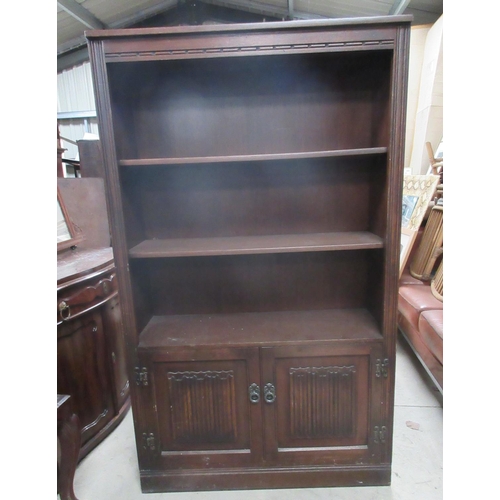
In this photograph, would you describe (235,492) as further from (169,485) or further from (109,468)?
(109,468)

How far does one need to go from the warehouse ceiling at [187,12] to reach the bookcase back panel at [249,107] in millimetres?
2352

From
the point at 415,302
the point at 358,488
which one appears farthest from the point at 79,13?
the point at 358,488

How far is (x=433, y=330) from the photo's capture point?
67.6 inches

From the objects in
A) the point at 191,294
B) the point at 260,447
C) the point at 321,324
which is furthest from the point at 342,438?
the point at 191,294

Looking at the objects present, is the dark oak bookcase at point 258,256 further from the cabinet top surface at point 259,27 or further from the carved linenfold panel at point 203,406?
the cabinet top surface at point 259,27

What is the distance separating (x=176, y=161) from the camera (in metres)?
1.21

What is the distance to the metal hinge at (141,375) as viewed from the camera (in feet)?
4.37

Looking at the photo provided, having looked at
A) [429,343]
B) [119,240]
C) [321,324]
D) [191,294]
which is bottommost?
[429,343]

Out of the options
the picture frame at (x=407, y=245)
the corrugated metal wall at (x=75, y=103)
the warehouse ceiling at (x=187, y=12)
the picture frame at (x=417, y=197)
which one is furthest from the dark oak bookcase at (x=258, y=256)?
the corrugated metal wall at (x=75, y=103)

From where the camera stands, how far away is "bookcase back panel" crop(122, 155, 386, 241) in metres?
1.41

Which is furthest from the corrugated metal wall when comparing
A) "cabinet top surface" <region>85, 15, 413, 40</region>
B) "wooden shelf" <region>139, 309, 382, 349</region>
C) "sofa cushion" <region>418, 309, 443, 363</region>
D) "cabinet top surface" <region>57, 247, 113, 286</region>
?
"sofa cushion" <region>418, 309, 443, 363</region>

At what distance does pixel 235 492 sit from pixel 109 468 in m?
0.64

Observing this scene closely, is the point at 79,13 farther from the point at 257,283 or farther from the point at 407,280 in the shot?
the point at 407,280

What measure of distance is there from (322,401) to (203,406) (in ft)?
1.73
